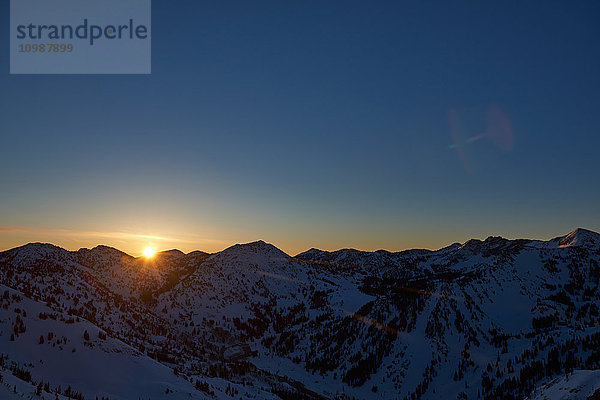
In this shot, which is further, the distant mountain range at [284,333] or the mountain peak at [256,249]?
the mountain peak at [256,249]

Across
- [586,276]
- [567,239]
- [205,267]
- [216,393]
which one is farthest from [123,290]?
[567,239]

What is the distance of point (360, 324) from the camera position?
309ft

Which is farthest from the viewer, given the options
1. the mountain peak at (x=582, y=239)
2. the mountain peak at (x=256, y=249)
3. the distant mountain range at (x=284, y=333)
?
the mountain peak at (x=256, y=249)

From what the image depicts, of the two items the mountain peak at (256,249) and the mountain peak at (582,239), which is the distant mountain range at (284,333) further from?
the mountain peak at (582,239)

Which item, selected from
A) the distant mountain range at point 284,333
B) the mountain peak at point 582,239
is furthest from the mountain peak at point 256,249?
the mountain peak at point 582,239

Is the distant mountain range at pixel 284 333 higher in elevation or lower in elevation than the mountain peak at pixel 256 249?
lower

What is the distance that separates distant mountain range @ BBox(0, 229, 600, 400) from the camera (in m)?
24.0

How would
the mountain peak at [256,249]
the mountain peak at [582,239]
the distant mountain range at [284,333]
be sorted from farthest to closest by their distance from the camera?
the mountain peak at [256,249], the mountain peak at [582,239], the distant mountain range at [284,333]

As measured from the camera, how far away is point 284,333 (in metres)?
114

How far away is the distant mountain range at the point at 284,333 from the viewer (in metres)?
24.0

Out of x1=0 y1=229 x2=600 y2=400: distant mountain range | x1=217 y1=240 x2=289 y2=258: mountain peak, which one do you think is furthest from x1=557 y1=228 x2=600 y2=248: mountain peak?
x1=217 y1=240 x2=289 y2=258: mountain peak

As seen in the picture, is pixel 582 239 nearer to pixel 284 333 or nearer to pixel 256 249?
pixel 284 333

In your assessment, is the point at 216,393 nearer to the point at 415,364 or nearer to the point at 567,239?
the point at 415,364

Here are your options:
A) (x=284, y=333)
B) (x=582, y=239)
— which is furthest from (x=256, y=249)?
(x=582, y=239)
